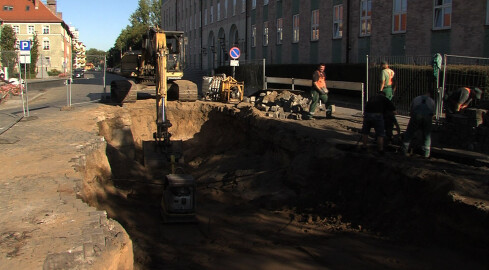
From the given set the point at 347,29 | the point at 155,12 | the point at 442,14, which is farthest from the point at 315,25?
the point at 155,12

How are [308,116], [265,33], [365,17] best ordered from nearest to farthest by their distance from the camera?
[308,116] → [365,17] → [265,33]

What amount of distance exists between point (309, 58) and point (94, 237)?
82.9 ft

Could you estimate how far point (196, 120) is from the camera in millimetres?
19938

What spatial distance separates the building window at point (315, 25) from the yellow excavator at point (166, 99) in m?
10.5

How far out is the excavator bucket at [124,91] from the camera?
19.0 m

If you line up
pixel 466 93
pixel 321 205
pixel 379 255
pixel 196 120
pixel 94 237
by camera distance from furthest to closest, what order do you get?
pixel 196 120, pixel 466 93, pixel 321 205, pixel 379 255, pixel 94 237

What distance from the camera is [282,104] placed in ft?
55.1

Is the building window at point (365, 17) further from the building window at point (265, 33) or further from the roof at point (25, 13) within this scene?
the roof at point (25, 13)

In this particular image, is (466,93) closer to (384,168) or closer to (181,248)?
(384,168)

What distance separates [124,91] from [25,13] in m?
62.0

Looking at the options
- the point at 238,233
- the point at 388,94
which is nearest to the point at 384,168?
the point at 238,233

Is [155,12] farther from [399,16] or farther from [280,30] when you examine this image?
[399,16]

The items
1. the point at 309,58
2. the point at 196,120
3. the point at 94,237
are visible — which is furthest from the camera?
the point at 309,58

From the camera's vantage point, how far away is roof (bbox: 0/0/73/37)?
70.1m
